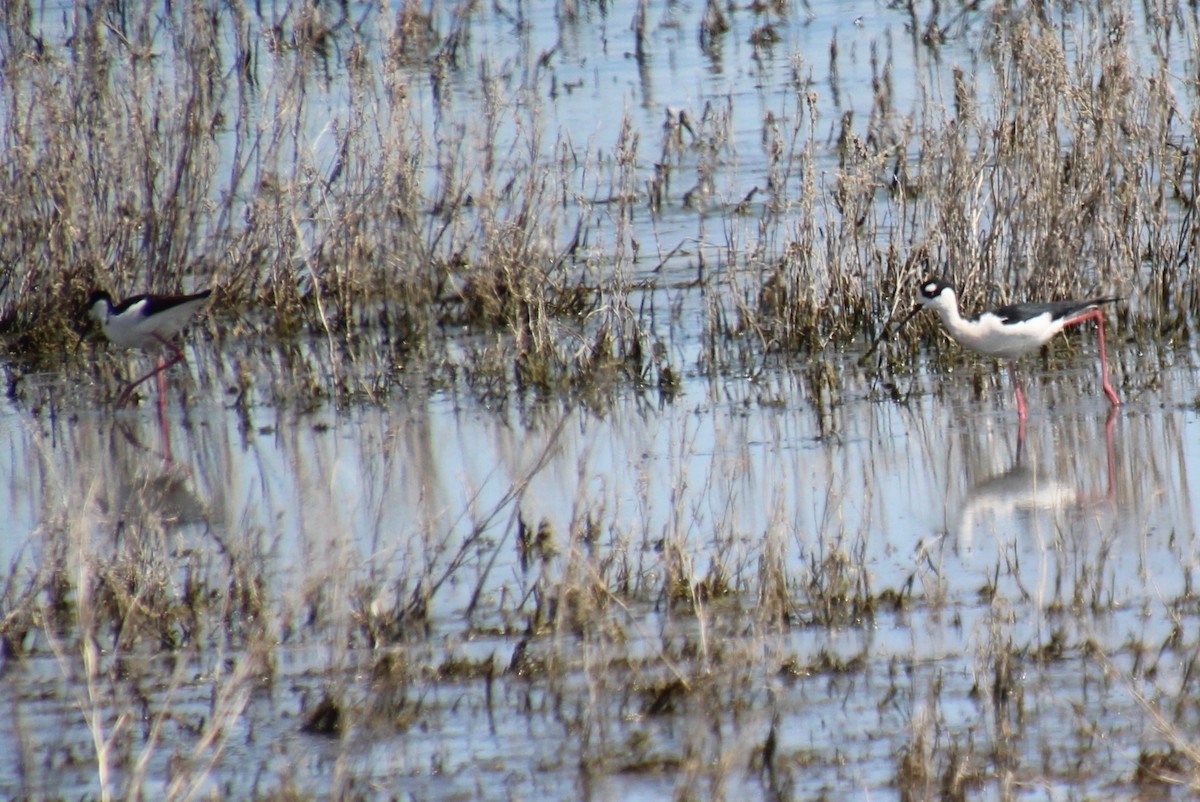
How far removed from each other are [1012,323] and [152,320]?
4.16m

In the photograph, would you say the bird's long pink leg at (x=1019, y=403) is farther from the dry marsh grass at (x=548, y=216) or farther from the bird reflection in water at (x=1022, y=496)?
the dry marsh grass at (x=548, y=216)

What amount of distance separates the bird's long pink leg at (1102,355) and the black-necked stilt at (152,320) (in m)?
4.13

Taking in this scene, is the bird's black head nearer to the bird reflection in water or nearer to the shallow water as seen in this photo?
the shallow water

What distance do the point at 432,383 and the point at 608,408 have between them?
1.06m

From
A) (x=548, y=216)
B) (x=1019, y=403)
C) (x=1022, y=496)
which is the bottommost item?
(x=1022, y=496)

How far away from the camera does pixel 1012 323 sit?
296 inches

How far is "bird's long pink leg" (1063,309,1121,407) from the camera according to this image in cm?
740

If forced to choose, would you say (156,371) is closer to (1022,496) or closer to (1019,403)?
(1019,403)

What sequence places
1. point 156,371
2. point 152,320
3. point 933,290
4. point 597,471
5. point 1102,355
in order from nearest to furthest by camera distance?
1. point 597,471
2. point 1102,355
3. point 933,290
4. point 156,371
5. point 152,320

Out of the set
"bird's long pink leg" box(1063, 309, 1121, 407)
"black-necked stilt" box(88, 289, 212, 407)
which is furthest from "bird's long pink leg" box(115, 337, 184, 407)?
"bird's long pink leg" box(1063, 309, 1121, 407)

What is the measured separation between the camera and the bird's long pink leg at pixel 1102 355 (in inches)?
291

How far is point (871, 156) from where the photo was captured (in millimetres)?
7977

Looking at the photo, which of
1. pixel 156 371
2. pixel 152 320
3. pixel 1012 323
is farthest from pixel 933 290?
pixel 152 320

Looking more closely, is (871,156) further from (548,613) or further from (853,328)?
(548,613)
